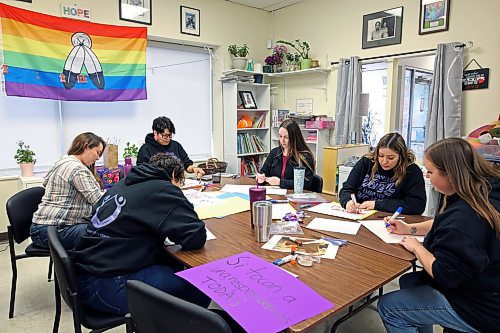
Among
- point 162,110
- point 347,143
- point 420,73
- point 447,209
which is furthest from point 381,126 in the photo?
point 447,209

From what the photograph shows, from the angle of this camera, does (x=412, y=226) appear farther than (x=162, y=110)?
No

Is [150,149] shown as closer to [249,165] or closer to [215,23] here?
[249,165]

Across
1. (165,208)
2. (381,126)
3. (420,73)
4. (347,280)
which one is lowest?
(347,280)

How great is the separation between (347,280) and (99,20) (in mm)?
3712

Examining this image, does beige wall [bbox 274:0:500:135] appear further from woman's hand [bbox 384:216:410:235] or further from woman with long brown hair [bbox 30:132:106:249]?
woman with long brown hair [bbox 30:132:106:249]

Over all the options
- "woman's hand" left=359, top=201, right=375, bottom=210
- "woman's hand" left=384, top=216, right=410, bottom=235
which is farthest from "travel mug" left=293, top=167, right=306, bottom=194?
"woman's hand" left=384, top=216, right=410, bottom=235

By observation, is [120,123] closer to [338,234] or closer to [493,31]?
[338,234]

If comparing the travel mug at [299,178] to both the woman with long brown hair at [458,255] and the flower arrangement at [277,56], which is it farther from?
the flower arrangement at [277,56]

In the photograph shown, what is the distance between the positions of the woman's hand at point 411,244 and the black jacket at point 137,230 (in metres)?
0.82

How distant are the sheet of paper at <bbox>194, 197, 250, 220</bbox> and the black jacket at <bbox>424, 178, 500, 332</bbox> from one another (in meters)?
1.05

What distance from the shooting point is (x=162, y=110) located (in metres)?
4.43

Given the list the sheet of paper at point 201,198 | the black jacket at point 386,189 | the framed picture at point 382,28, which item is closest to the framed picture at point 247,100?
the framed picture at point 382,28

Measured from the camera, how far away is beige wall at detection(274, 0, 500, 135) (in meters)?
3.19

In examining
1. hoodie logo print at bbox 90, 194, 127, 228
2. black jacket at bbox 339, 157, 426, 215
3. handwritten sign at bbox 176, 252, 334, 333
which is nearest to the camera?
handwritten sign at bbox 176, 252, 334, 333
